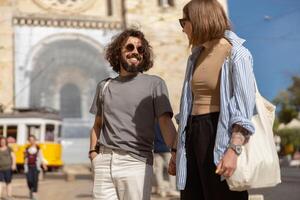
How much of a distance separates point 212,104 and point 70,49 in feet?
63.0

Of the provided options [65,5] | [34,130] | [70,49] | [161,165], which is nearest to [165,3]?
[70,49]

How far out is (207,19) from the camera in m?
2.29

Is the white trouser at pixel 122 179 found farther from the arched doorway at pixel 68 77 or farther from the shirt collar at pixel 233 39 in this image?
the arched doorway at pixel 68 77

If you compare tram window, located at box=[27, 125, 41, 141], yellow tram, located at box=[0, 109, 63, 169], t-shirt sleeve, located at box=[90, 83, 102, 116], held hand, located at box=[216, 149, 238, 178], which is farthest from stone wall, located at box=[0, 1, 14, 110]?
held hand, located at box=[216, 149, 238, 178]

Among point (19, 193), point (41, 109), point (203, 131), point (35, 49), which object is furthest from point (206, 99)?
point (35, 49)

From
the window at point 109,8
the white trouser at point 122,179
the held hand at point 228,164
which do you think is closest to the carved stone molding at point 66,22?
the window at point 109,8

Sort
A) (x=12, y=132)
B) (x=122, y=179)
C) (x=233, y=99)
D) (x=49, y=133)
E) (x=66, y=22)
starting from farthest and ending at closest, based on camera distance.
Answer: (x=66, y=22)
(x=49, y=133)
(x=12, y=132)
(x=122, y=179)
(x=233, y=99)

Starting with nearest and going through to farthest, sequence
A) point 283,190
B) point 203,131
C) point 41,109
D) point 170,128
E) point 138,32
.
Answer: point 203,131 < point 170,128 < point 138,32 < point 283,190 < point 41,109

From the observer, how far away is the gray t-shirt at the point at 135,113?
271 cm

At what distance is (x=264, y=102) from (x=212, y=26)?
1.32ft

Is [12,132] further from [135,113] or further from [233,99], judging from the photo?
[233,99]

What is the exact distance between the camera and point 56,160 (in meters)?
18.1

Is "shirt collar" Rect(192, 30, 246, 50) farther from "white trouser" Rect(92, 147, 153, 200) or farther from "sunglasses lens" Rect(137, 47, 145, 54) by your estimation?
"white trouser" Rect(92, 147, 153, 200)

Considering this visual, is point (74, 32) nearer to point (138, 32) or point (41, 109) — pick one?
point (41, 109)
